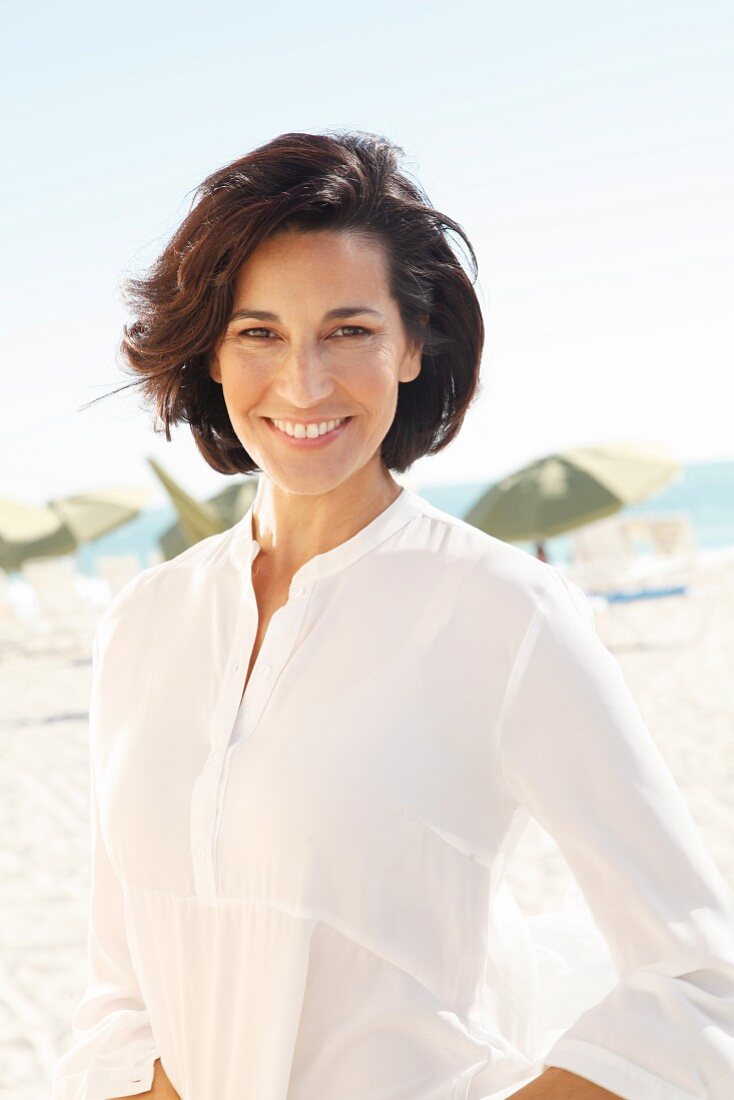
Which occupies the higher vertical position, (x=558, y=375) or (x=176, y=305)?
(x=176, y=305)

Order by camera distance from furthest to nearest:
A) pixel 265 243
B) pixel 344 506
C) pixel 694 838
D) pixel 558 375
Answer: pixel 558 375 < pixel 344 506 < pixel 265 243 < pixel 694 838

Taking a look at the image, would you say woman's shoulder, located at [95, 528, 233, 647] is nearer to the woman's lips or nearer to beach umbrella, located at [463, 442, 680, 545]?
the woman's lips

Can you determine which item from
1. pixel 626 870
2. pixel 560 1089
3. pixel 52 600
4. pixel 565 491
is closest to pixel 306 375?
pixel 626 870

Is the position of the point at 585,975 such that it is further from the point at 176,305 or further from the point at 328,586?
the point at 176,305

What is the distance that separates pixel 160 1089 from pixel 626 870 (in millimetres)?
660

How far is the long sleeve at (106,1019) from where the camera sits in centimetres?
146

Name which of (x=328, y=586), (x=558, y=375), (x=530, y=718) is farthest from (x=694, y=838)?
(x=558, y=375)

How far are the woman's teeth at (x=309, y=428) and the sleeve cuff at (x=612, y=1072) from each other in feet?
2.36

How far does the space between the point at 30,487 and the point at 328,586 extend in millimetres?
73225

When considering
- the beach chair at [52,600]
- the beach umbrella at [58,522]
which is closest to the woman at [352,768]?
the beach umbrella at [58,522]

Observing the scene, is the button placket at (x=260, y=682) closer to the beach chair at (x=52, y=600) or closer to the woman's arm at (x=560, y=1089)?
the woman's arm at (x=560, y=1089)

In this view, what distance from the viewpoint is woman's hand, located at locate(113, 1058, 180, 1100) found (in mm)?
1420

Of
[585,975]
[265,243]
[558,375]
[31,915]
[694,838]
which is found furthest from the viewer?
[558,375]

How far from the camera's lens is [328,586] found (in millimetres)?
1432
